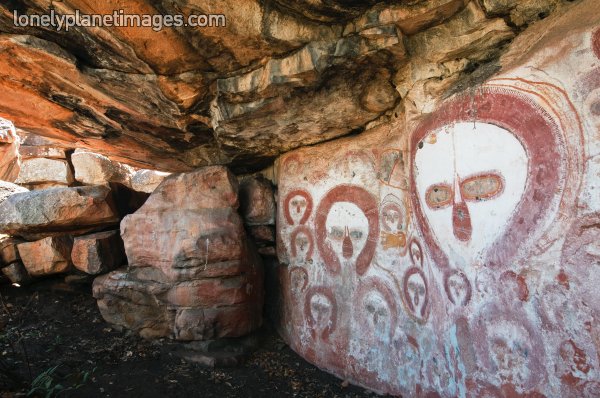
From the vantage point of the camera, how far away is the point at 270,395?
321 centimetres

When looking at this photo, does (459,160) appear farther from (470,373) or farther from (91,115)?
(91,115)

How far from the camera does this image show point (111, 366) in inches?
131

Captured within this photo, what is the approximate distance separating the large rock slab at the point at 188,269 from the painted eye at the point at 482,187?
2.18 m

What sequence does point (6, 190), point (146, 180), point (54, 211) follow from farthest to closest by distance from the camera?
point (146, 180)
point (6, 190)
point (54, 211)

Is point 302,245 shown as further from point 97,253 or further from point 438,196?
point 97,253

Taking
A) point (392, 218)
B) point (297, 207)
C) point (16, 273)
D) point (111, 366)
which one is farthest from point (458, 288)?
point (16, 273)

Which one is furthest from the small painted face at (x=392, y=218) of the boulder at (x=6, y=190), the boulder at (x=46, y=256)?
Answer: the boulder at (x=6, y=190)

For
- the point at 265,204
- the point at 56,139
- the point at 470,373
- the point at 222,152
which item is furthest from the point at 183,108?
the point at 470,373

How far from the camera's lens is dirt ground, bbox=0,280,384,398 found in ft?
9.77

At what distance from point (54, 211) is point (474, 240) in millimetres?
4271

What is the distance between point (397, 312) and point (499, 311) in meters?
0.97

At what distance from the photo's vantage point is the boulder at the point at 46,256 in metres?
4.42

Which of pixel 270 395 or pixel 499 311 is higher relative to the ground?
pixel 499 311

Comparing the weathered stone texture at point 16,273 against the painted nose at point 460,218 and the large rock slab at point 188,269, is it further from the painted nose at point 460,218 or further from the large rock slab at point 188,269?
the painted nose at point 460,218
